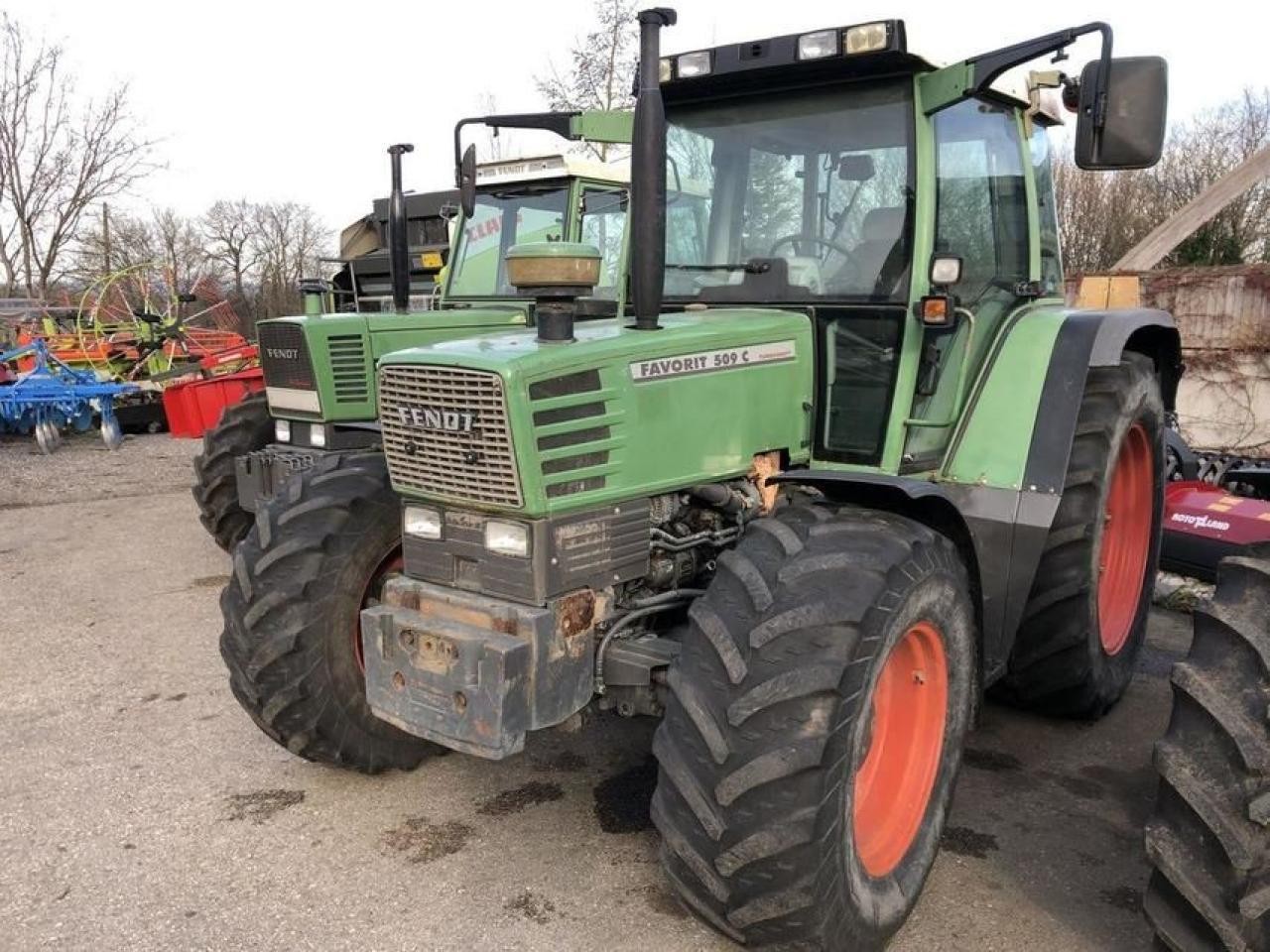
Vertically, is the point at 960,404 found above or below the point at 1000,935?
above

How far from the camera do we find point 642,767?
3797 millimetres

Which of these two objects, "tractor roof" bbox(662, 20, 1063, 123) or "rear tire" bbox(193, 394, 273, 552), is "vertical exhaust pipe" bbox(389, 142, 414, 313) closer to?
"rear tire" bbox(193, 394, 273, 552)

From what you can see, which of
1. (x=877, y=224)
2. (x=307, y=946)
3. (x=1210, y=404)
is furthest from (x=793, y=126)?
(x=1210, y=404)

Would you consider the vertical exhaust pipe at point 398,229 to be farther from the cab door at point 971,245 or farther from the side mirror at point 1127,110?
the side mirror at point 1127,110

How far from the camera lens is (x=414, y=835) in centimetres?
334

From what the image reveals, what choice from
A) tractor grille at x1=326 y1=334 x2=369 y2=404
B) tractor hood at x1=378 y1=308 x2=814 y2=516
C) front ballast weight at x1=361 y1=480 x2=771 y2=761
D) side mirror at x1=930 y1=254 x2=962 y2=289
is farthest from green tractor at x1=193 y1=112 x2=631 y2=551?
front ballast weight at x1=361 y1=480 x2=771 y2=761

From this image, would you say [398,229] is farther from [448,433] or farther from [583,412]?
[583,412]

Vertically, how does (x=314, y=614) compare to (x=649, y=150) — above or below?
below

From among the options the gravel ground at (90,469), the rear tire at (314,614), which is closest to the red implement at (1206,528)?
the rear tire at (314,614)

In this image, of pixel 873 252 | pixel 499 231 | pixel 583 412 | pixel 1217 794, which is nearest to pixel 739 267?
pixel 873 252

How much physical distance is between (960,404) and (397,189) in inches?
152

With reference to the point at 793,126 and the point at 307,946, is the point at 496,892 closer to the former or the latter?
the point at 307,946

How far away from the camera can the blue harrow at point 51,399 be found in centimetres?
1185

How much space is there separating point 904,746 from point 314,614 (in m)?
1.94
